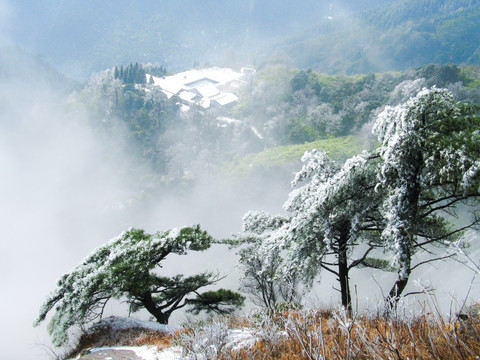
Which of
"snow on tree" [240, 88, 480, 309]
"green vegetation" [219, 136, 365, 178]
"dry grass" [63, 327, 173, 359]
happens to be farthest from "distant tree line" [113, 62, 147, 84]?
"snow on tree" [240, 88, 480, 309]

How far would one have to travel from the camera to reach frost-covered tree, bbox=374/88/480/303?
18.9 ft

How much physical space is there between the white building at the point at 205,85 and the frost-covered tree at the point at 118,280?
8018 cm

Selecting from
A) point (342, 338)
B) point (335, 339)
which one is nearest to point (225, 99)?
point (342, 338)

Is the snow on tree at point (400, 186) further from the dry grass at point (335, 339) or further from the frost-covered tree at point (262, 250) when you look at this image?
the dry grass at point (335, 339)

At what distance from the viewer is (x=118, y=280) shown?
845cm

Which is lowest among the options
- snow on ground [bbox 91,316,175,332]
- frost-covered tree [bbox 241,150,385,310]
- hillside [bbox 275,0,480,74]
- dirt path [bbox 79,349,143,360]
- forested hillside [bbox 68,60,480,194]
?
dirt path [bbox 79,349,143,360]

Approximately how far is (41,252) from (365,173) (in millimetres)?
63088

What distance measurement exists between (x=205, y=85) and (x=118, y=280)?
101m

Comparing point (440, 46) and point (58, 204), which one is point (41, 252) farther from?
point (440, 46)

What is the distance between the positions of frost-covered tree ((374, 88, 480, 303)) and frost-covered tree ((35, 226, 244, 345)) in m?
5.64

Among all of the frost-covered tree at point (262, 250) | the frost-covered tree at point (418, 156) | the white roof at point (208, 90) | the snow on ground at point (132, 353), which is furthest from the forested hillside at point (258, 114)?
the snow on ground at point (132, 353)

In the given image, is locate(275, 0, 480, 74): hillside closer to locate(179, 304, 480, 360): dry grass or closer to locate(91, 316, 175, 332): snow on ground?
locate(91, 316, 175, 332): snow on ground

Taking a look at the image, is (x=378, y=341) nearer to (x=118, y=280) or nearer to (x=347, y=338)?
(x=347, y=338)

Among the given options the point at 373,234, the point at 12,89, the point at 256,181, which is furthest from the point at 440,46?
the point at 12,89
